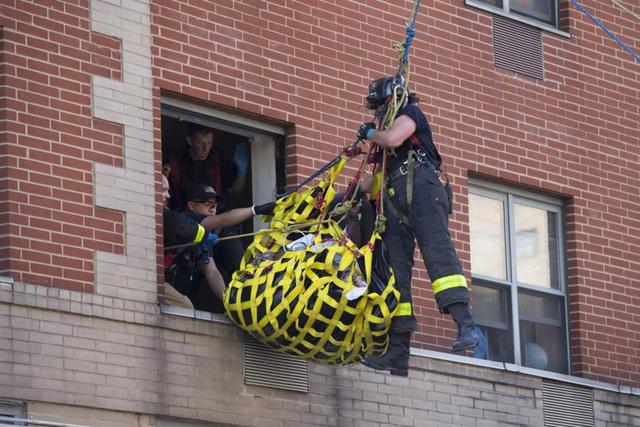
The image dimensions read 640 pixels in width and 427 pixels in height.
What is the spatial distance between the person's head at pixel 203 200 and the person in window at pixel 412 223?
184 centimetres

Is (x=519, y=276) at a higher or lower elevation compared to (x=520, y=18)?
lower

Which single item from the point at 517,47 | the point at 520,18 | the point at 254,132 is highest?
the point at 520,18

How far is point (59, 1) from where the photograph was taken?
15.7m

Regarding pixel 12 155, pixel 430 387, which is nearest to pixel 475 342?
pixel 430 387

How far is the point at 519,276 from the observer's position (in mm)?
19688

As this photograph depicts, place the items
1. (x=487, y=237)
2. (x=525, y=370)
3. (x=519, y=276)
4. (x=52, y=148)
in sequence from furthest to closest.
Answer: (x=519, y=276) → (x=487, y=237) → (x=525, y=370) → (x=52, y=148)

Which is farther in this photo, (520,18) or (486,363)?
(520,18)

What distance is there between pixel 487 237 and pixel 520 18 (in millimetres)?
2160

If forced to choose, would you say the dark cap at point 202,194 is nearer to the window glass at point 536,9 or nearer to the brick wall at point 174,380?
the brick wall at point 174,380

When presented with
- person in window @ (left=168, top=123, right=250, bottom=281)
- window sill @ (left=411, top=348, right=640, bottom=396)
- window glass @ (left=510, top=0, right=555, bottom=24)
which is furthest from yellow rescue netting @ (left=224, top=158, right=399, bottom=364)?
window glass @ (left=510, top=0, right=555, bottom=24)

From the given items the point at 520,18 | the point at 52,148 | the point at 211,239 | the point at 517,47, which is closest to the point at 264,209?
the point at 211,239

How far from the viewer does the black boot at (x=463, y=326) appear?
15414 mm

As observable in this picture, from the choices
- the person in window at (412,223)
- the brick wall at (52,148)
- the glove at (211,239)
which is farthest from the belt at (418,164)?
the brick wall at (52,148)

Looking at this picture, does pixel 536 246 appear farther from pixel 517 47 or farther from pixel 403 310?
pixel 403 310
